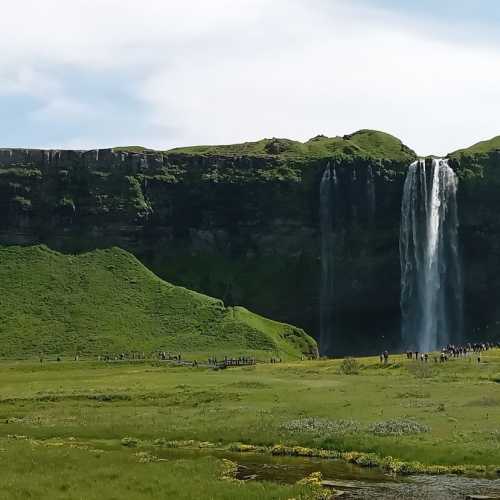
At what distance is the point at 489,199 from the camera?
16750 cm

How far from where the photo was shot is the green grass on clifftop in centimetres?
18338

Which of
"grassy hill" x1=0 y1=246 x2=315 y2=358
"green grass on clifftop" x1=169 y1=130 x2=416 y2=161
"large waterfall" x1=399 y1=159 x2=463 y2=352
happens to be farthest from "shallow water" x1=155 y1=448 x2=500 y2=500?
"green grass on clifftop" x1=169 y1=130 x2=416 y2=161

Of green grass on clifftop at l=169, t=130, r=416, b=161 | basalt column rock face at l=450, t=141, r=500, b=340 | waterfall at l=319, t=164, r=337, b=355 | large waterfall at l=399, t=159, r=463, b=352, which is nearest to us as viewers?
large waterfall at l=399, t=159, r=463, b=352

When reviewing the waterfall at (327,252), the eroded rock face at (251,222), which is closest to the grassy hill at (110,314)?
the eroded rock face at (251,222)

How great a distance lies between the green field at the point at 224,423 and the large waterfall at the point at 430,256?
63.5 metres

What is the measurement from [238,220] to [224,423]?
4833 inches

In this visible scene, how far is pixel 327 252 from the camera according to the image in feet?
574

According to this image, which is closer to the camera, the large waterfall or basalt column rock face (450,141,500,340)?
the large waterfall

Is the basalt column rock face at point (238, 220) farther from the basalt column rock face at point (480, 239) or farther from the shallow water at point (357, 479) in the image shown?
the shallow water at point (357, 479)

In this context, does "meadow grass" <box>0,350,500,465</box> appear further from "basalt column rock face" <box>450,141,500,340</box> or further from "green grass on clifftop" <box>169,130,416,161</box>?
"green grass on clifftop" <box>169,130,416,161</box>

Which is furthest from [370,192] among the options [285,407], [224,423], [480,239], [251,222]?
[224,423]

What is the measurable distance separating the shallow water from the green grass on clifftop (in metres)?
137

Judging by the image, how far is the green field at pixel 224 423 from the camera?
40.5 metres

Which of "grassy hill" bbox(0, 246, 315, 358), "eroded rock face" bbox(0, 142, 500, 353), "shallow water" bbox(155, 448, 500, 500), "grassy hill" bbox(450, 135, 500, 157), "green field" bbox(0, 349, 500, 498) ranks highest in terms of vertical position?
"grassy hill" bbox(450, 135, 500, 157)
